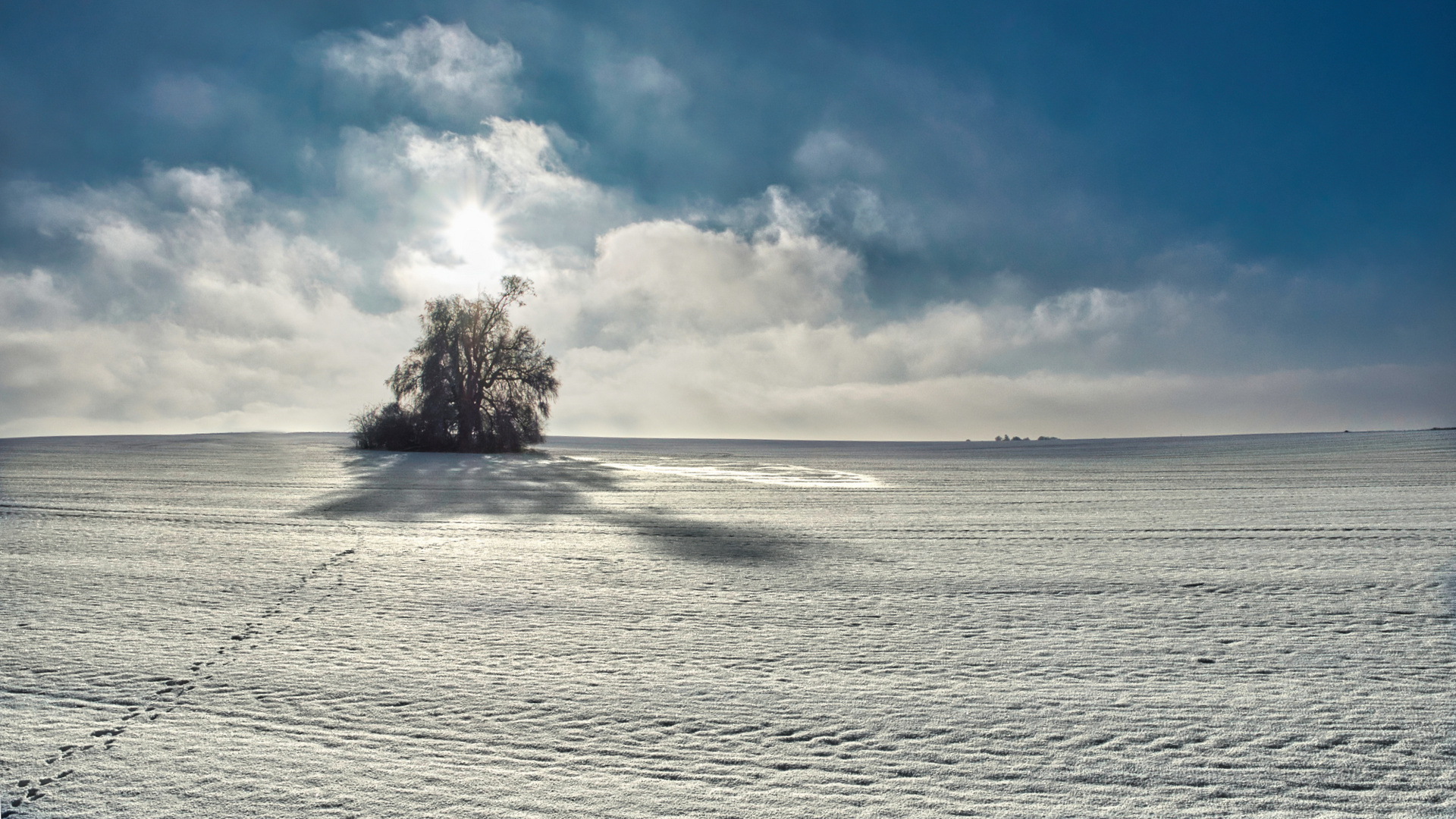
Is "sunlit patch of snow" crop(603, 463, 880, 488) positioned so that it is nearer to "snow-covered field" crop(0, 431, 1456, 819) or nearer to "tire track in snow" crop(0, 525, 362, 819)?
"snow-covered field" crop(0, 431, 1456, 819)

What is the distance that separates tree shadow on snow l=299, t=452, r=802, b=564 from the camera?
6.84 metres

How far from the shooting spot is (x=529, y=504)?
1032 centimetres

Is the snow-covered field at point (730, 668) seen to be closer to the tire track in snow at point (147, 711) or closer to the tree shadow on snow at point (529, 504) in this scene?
the tire track in snow at point (147, 711)

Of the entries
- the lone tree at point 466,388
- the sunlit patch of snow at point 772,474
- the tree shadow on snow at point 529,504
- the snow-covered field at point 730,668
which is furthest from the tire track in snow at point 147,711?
the lone tree at point 466,388

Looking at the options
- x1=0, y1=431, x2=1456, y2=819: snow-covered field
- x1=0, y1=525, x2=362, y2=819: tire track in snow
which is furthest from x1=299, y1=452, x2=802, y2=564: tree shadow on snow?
x1=0, y1=525, x2=362, y2=819: tire track in snow

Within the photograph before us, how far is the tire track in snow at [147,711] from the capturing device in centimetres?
239

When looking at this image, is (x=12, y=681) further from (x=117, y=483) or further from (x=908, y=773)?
(x=117, y=483)

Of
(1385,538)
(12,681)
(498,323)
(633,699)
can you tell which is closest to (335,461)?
(498,323)

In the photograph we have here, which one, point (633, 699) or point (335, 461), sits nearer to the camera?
point (633, 699)

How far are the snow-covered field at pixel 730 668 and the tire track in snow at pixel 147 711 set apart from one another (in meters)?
0.02

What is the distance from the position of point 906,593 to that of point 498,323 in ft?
95.9

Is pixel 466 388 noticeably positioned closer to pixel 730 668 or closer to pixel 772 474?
pixel 772 474

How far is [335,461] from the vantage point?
20547mm

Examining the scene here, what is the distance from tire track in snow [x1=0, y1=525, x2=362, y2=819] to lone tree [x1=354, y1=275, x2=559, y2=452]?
2639 cm
